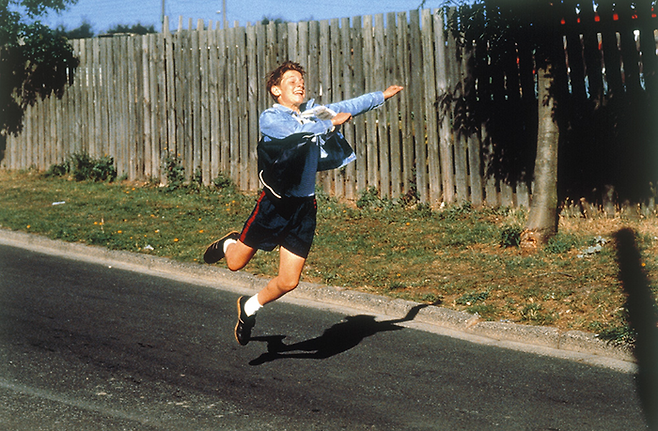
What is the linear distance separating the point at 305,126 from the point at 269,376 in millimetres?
1639

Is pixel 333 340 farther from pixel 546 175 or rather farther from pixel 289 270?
pixel 546 175

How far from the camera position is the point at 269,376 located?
497 cm

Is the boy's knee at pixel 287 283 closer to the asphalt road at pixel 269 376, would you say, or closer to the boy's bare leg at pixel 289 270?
the boy's bare leg at pixel 289 270

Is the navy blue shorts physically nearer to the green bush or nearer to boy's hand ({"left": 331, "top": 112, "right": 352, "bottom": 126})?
boy's hand ({"left": 331, "top": 112, "right": 352, "bottom": 126})

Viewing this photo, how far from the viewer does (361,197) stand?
1083 cm

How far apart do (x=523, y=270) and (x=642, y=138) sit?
2.71 meters

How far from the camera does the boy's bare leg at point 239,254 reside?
17.5 feet

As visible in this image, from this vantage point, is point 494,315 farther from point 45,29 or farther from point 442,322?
point 45,29

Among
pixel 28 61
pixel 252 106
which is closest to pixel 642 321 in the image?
pixel 252 106

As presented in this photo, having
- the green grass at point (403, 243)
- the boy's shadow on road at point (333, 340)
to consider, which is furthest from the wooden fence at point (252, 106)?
the boy's shadow on road at point (333, 340)

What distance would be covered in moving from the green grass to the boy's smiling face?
8.04 ft

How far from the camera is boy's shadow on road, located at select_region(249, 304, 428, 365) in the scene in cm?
546

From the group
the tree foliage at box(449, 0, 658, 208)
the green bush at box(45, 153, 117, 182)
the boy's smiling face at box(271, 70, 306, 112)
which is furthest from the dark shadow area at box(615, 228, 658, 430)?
the green bush at box(45, 153, 117, 182)

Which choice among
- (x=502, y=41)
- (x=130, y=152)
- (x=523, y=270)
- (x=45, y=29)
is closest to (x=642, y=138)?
(x=502, y=41)
